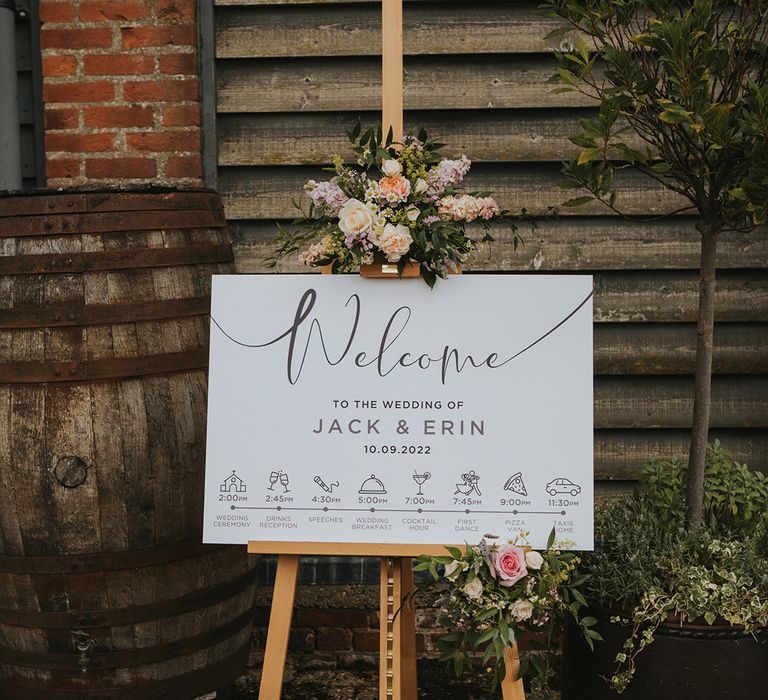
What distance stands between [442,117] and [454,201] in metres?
1.02

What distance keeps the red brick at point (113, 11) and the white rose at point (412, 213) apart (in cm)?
137

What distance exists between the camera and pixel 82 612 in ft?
7.48

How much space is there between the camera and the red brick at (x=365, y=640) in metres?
3.11

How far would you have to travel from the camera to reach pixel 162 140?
293cm

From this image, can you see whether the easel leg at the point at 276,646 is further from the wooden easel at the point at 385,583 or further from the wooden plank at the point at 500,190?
the wooden plank at the point at 500,190

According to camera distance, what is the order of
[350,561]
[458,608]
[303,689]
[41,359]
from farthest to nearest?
[350,561] < [303,689] < [41,359] < [458,608]

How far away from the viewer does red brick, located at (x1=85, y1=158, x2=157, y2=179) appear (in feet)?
9.64

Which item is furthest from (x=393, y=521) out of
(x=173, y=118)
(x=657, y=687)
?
(x=173, y=118)

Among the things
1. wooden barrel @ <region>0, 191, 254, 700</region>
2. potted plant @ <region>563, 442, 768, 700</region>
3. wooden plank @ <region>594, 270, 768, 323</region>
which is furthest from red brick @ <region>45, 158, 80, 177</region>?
potted plant @ <region>563, 442, 768, 700</region>

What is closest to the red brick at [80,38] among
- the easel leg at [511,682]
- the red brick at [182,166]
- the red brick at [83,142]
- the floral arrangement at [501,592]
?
the red brick at [83,142]

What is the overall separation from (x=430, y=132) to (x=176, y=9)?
2.83ft

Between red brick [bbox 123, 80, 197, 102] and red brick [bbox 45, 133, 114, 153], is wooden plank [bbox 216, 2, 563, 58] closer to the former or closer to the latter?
red brick [bbox 123, 80, 197, 102]

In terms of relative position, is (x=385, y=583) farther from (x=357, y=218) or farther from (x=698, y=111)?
(x=698, y=111)

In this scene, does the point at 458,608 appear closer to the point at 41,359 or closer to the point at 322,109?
the point at 41,359
